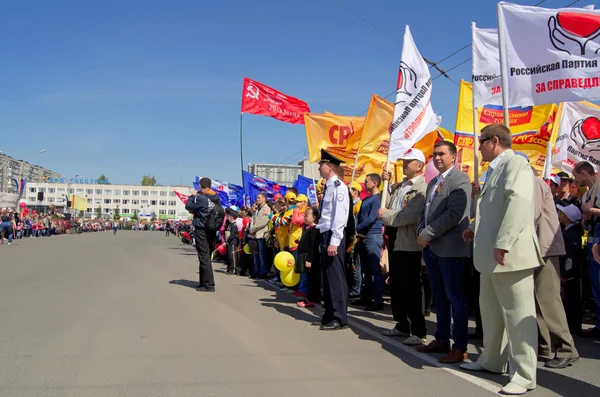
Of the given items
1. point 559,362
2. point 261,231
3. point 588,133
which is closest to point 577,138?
point 588,133

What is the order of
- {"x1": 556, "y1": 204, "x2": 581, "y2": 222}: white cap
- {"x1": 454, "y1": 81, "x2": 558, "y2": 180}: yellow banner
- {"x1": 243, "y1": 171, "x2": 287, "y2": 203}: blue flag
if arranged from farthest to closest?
{"x1": 243, "y1": 171, "x2": 287, "y2": 203}: blue flag
{"x1": 454, "y1": 81, "x2": 558, "y2": 180}: yellow banner
{"x1": 556, "y1": 204, "x2": 581, "y2": 222}: white cap

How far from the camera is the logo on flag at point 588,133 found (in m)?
10.3

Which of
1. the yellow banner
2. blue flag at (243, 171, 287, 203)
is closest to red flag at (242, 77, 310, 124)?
blue flag at (243, 171, 287, 203)

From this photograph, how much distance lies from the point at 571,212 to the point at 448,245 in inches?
102

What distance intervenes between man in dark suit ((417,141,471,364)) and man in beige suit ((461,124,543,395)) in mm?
506

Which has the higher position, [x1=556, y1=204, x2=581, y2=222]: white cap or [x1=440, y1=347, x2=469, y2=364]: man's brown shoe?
[x1=556, y1=204, x2=581, y2=222]: white cap

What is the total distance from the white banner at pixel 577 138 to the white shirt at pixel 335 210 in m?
6.07

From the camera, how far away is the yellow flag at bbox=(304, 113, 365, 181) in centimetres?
1287

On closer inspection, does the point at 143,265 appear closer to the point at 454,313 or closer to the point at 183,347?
the point at 183,347

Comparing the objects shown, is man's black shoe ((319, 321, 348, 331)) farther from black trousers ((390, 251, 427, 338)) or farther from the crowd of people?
black trousers ((390, 251, 427, 338))

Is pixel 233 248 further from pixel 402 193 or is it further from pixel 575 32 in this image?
pixel 575 32

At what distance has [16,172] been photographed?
131125 mm

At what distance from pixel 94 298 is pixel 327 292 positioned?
159 inches

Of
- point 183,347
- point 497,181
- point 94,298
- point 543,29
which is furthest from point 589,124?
point 94,298
